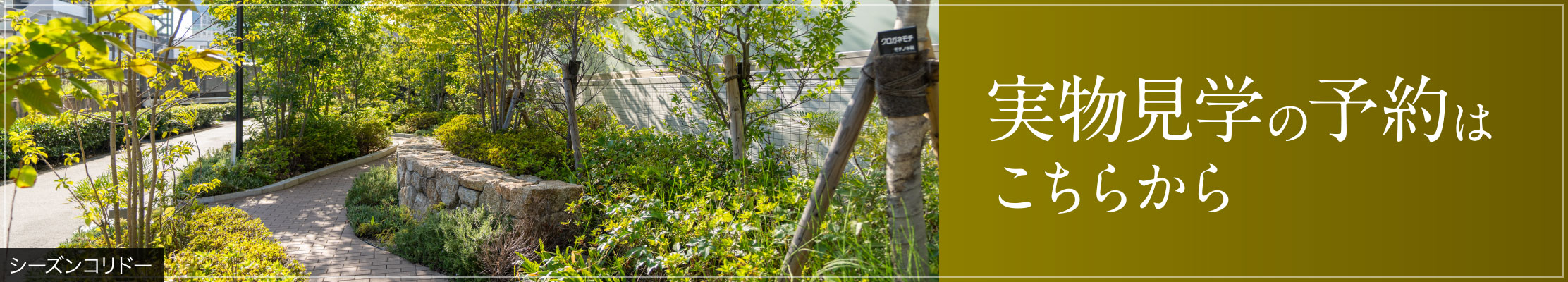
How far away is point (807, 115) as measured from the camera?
5.06 meters

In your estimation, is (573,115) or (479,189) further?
(573,115)

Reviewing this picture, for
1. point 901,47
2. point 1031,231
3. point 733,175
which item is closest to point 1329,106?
point 1031,231

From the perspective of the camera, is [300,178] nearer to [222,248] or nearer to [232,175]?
[232,175]

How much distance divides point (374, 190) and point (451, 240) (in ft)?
11.0

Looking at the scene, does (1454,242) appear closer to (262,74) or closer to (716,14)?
(716,14)

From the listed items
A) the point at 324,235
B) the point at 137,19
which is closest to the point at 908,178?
the point at 137,19

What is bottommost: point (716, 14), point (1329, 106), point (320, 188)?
point (320, 188)

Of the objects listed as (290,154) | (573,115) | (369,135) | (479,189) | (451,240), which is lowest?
(451,240)

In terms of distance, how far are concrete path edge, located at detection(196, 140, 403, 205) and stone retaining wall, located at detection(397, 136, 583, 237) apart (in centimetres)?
180

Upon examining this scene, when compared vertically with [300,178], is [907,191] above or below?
above

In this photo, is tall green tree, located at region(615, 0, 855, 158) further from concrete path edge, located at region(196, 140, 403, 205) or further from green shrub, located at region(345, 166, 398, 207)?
concrete path edge, located at region(196, 140, 403, 205)

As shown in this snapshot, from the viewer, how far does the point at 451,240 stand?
16.2 feet

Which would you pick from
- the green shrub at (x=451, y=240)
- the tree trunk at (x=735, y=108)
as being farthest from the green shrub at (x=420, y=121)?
the tree trunk at (x=735, y=108)

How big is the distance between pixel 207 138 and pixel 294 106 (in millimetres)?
7212
